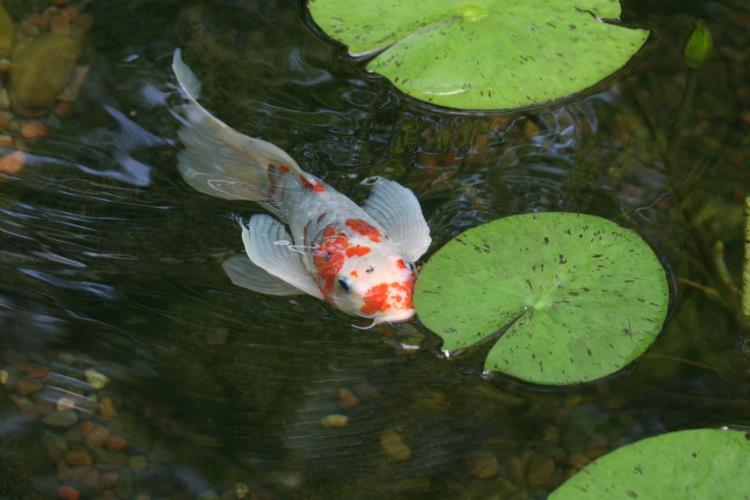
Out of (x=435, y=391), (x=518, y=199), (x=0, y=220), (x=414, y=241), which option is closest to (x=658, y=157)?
(x=518, y=199)

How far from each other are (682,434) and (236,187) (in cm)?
171

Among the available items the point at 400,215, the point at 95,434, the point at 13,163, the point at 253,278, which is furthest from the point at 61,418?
the point at 400,215

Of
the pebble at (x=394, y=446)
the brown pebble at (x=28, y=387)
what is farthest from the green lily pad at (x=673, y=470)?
the brown pebble at (x=28, y=387)

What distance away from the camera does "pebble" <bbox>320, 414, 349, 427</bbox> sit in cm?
259

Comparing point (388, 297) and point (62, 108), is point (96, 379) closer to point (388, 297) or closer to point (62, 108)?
point (388, 297)

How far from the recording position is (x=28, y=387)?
2.66m

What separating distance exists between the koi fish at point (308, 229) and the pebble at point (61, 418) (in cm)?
65

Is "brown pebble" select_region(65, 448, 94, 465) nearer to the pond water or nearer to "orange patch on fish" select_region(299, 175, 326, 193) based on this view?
the pond water

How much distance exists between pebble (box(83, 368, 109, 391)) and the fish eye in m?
0.77

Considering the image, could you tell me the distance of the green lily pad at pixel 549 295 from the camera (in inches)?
95.7

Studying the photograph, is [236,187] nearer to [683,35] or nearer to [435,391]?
[435,391]

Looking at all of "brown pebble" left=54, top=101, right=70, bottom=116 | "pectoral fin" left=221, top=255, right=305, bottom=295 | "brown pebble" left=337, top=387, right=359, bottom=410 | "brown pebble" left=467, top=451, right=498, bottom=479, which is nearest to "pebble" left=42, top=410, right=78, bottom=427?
"pectoral fin" left=221, top=255, right=305, bottom=295

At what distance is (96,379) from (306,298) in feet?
2.28

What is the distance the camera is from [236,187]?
10.3 feet
